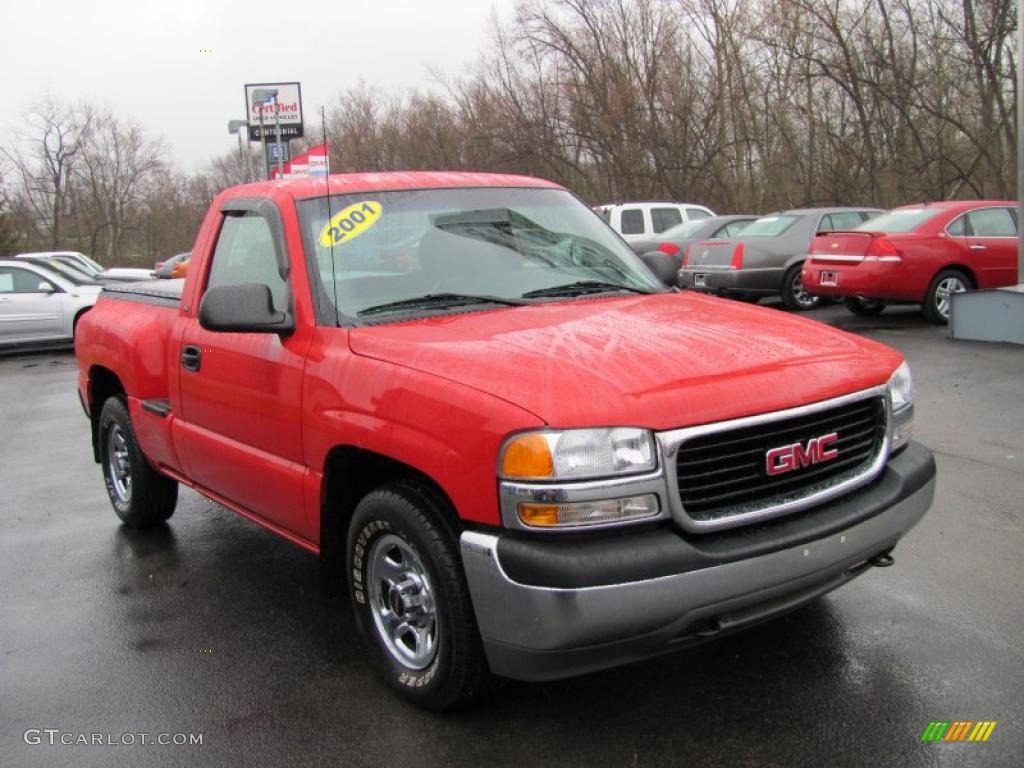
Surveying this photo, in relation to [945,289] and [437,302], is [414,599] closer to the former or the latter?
[437,302]

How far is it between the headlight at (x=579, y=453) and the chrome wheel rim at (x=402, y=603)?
24.8 inches

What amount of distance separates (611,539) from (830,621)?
5.22 feet

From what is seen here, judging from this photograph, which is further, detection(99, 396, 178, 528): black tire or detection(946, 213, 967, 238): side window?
detection(946, 213, 967, 238): side window

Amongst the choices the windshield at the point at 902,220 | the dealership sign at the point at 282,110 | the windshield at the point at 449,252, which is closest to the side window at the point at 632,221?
the windshield at the point at 902,220

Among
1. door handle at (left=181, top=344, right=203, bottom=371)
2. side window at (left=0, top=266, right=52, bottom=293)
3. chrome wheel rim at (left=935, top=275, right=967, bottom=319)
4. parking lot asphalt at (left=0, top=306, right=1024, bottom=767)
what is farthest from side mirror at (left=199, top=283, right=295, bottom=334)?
side window at (left=0, top=266, right=52, bottom=293)

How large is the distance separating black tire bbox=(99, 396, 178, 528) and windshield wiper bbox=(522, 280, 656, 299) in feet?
8.79

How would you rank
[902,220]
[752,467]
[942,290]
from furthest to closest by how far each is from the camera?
[902,220] < [942,290] < [752,467]

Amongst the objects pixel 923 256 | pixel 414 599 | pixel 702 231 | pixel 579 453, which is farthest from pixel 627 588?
pixel 702 231

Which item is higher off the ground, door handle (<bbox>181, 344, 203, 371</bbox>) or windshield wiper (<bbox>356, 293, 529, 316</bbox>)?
windshield wiper (<bbox>356, 293, 529, 316</bbox>)

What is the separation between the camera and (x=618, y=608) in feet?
8.55

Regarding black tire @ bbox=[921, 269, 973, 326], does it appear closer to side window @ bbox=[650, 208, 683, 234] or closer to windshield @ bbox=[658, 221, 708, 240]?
windshield @ bbox=[658, 221, 708, 240]

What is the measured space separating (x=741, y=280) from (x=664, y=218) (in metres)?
5.00

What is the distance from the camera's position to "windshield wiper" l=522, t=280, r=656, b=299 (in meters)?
3.90

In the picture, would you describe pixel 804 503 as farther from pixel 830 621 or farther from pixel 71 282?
pixel 71 282
